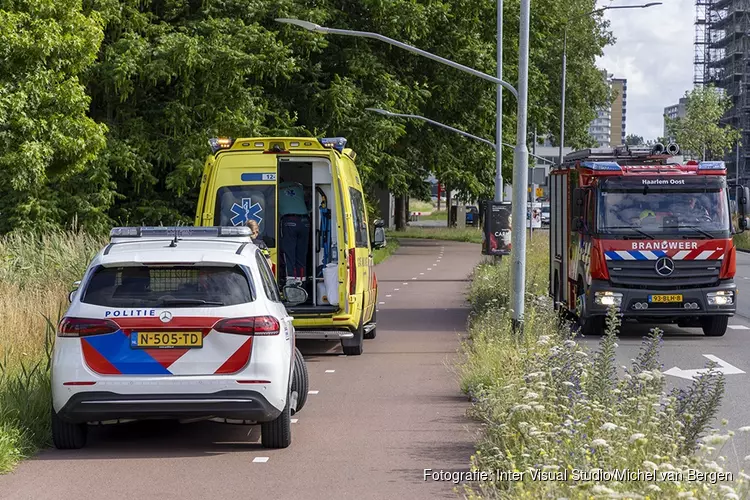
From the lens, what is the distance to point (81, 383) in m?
8.75

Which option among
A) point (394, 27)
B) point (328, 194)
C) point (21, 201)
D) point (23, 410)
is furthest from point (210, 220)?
point (394, 27)

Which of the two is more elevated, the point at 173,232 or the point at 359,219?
the point at 173,232

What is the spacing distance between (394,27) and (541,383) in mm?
32862

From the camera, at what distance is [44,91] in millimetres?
25000

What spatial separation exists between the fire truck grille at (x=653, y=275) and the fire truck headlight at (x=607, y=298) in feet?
0.61

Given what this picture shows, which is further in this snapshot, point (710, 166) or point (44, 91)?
point (44, 91)

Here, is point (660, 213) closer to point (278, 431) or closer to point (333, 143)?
point (333, 143)

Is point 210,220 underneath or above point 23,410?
above

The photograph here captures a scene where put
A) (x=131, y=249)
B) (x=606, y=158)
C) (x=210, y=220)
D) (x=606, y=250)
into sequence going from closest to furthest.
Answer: (x=131, y=249) → (x=210, y=220) → (x=606, y=250) → (x=606, y=158)

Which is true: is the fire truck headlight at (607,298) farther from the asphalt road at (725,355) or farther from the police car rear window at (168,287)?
the police car rear window at (168,287)

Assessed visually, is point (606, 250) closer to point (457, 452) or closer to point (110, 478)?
point (457, 452)

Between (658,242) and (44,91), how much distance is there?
13284mm

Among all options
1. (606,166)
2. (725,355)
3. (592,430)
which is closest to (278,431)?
(592,430)

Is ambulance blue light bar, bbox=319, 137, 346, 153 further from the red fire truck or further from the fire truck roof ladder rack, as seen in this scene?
the fire truck roof ladder rack
